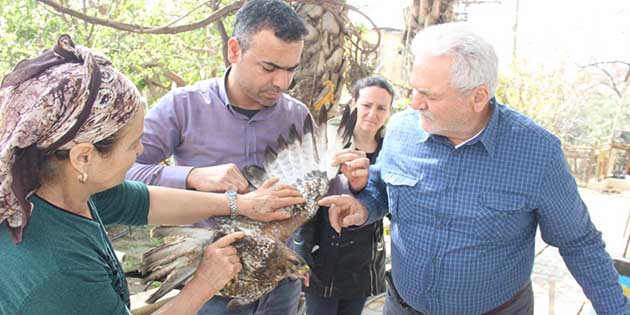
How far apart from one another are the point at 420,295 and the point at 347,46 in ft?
8.34

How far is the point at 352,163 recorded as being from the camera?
2.15 m

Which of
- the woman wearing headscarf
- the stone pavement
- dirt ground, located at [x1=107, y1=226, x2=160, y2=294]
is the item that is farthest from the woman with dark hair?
dirt ground, located at [x1=107, y1=226, x2=160, y2=294]

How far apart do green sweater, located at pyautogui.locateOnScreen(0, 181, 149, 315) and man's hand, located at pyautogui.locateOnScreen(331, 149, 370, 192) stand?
1.06m

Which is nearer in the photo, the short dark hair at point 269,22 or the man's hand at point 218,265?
the man's hand at point 218,265

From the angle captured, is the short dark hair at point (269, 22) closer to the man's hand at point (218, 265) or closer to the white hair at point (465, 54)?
the white hair at point (465, 54)

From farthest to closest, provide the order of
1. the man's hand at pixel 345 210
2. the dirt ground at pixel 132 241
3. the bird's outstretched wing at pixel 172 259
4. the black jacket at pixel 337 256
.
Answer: the dirt ground at pixel 132 241 → the black jacket at pixel 337 256 → the man's hand at pixel 345 210 → the bird's outstretched wing at pixel 172 259

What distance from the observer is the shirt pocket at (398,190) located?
2236 millimetres

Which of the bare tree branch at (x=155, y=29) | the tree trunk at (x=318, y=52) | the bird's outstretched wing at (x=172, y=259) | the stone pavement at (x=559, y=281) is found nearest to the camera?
the bird's outstretched wing at (x=172, y=259)

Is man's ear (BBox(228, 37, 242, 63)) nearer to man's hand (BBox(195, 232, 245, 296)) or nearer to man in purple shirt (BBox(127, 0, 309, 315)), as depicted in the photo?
man in purple shirt (BBox(127, 0, 309, 315))

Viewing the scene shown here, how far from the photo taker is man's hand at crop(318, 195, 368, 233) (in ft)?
7.11

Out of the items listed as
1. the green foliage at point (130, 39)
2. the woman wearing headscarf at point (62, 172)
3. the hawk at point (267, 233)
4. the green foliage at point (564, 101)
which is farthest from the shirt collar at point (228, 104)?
the green foliage at point (564, 101)

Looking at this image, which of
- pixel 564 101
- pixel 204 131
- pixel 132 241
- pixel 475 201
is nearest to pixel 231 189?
pixel 204 131

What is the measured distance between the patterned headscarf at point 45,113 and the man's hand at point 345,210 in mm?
1127

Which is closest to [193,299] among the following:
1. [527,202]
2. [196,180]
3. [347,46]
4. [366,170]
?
[196,180]
